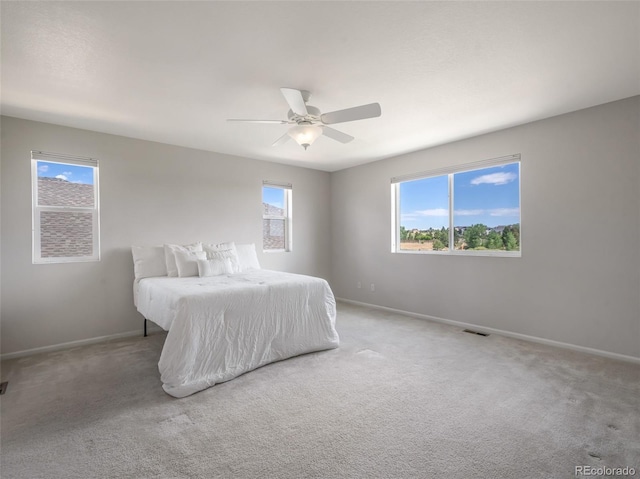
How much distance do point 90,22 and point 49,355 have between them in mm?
3185

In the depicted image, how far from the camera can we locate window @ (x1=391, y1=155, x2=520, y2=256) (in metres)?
3.75

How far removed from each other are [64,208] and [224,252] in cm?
180

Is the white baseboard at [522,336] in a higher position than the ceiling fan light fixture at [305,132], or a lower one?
lower

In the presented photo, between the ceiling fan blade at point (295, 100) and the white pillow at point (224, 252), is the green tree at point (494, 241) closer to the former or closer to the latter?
the ceiling fan blade at point (295, 100)

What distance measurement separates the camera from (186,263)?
368 cm

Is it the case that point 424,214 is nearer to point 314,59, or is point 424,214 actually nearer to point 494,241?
point 494,241

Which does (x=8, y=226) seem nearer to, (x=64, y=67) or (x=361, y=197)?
(x=64, y=67)

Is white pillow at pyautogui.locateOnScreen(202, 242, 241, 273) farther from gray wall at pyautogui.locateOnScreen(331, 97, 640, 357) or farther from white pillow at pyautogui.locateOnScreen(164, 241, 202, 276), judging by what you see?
gray wall at pyautogui.locateOnScreen(331, 97, 640, 357)

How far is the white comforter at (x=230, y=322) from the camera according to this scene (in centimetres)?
241

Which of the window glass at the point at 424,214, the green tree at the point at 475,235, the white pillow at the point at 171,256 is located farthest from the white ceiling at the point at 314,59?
the white pillow at the point at 171,256

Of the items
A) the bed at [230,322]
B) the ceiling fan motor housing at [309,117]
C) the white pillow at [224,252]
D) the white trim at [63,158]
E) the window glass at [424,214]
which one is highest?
the ceiling fan motor housing at [309,117]

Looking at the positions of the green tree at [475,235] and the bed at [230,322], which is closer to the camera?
the bed at [230,322]

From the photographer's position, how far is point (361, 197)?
17.8 feet

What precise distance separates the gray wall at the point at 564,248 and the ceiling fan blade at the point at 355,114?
7.10 ft
